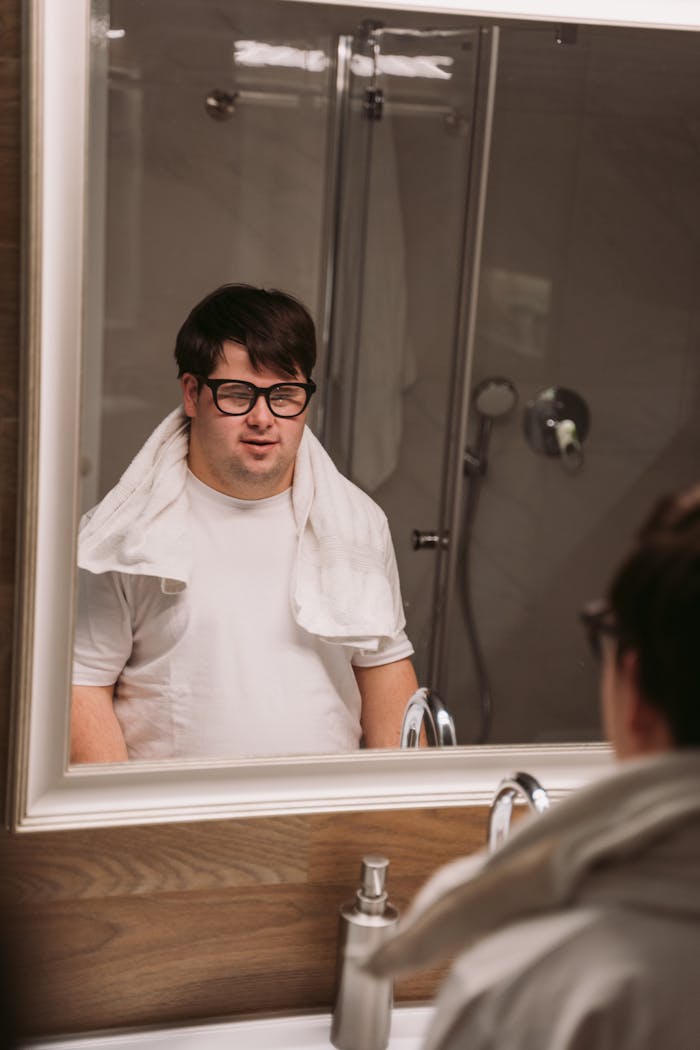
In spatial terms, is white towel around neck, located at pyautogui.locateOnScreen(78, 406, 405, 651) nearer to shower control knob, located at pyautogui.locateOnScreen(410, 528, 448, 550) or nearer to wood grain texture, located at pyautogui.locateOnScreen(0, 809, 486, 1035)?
shower control knob, located at pyautogui.locateOnScreen(410, 528, 448, 550)

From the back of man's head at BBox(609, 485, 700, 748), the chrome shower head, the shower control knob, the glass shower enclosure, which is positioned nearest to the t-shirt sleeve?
the glass shower enclosure

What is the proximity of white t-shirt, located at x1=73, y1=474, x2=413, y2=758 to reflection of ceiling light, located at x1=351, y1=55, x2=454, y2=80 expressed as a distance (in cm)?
43

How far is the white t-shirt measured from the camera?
1141mm

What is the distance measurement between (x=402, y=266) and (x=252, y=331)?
17cm

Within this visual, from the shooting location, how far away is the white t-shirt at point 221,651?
44.9 inches

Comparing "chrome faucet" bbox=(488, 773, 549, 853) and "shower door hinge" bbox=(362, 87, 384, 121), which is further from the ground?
"shower door hinge" bbox=(362, 87, 384, 121)

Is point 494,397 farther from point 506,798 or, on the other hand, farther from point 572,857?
point 572,857

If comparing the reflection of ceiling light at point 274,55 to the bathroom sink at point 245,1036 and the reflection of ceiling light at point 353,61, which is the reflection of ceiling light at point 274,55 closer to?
the reflection of ceiling light at point 353,61

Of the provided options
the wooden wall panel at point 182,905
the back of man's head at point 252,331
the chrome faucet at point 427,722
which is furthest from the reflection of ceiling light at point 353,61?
the chrome faucet at point 427,722

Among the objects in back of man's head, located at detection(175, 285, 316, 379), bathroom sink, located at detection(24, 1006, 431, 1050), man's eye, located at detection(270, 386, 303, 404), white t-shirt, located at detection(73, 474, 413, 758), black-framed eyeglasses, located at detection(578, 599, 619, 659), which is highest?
back of man's head, located at detection(175, 285, 316, 379)

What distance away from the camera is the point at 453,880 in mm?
724

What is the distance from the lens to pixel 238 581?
3.80ft

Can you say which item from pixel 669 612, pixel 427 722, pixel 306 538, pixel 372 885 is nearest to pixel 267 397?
pixel 306 538

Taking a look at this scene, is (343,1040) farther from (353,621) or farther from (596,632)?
(596,632)
